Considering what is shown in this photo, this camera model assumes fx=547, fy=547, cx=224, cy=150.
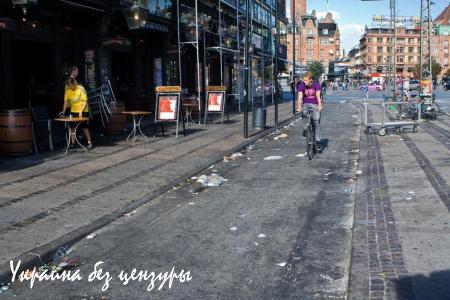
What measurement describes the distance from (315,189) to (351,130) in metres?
10.2

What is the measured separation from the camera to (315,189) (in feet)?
28.2

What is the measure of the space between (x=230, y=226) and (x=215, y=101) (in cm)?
1357

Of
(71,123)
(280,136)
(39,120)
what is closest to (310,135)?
(280,136)

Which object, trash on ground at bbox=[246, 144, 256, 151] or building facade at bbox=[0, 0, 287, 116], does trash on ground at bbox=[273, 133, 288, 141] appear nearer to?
trash on ground at bbox=[246, 144, 256, 151]

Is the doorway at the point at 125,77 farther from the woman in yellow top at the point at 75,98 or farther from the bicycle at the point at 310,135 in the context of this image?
the bicycle at the point at 310,135

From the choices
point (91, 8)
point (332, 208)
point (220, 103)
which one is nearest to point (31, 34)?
point (91, 8)

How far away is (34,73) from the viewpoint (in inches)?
628

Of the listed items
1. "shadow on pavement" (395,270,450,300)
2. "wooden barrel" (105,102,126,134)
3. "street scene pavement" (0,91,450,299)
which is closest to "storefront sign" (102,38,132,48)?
"wooden barrel" (105,102,126,134)

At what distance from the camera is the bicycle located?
11.6 meters

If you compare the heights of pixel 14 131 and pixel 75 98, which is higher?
pixel 75 98

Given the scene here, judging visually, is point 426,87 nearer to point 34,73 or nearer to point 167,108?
point 167,108

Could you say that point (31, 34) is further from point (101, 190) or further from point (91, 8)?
point (101, 190)

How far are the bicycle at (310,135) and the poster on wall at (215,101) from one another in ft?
25.3

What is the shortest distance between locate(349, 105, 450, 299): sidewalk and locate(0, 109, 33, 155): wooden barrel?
22.3 feet
